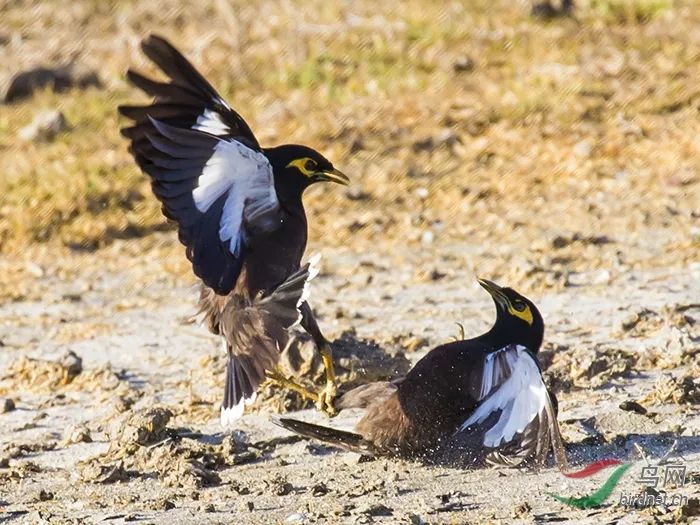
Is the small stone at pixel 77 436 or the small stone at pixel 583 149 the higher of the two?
the small stone at pixel 583 149

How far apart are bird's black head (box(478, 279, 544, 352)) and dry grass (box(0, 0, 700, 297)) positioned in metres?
2.15

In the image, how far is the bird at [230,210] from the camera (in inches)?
238

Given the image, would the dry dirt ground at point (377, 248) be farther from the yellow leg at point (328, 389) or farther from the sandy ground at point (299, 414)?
the yellow leg at point (328, 389)

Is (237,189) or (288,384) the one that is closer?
(237,189)

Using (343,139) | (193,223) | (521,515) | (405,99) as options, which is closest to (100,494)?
(193,223)

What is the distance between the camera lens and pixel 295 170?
651 centimetres

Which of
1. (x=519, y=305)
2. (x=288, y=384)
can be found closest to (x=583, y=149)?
(x=288, y=384)

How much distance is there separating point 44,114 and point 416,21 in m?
3.36

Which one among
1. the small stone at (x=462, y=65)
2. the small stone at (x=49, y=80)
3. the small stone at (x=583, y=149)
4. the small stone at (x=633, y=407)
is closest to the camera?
the small stone at (x=633, y=407)

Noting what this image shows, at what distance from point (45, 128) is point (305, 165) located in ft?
17.7

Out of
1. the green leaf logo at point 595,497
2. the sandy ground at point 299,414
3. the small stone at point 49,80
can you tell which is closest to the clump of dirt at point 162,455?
A: the sandy ground at point 299,414

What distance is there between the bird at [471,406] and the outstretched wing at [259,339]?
219 mm

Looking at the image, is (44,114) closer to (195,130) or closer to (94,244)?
(94,244)

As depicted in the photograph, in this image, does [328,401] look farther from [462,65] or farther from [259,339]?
[462,65]
